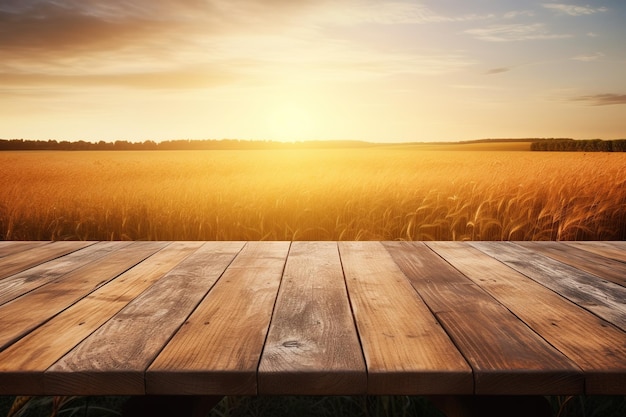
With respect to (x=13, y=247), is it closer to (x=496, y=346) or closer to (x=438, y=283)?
(x=438, y=283)

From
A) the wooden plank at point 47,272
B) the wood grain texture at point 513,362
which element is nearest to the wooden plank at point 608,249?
the wood grain texture at point 513,362

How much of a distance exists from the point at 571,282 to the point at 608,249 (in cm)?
84

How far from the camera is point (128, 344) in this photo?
1152 millimetres

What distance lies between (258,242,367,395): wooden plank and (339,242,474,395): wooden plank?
3cm

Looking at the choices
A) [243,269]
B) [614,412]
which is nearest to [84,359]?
[243,269]

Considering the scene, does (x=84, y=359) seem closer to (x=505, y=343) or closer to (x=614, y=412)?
(x=505, y=343)

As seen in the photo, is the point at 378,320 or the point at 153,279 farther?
the point at 153,279

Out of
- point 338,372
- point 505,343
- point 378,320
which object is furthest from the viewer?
point 378,320

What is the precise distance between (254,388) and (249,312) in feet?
1.20

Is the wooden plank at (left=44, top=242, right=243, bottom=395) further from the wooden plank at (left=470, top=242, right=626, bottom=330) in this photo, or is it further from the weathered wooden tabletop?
the wooden plank at (left=470, top=242, right=626, bottom=330)

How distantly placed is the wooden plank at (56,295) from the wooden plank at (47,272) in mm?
37

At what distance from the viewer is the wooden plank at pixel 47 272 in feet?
5.43

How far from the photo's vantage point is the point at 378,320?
1295 mm

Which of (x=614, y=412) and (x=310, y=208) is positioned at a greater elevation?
(x=310, y=208)
